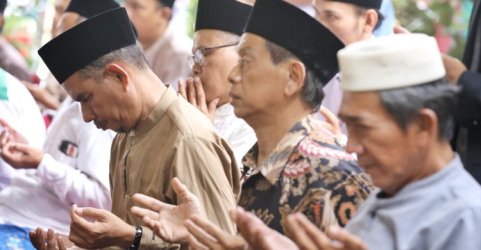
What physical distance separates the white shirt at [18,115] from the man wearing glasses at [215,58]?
4.92 feet

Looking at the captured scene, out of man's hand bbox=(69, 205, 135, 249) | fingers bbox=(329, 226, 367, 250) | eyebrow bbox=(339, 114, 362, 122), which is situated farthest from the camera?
man's hand bbox=(69, 205, 135, 249)

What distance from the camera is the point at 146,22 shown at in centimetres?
598

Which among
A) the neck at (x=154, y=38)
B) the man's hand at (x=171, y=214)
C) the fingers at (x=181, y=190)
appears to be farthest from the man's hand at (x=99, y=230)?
the neck at (x=154, y=38)

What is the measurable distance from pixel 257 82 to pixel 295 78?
5.5 inches

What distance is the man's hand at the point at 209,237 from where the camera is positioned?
1803mm

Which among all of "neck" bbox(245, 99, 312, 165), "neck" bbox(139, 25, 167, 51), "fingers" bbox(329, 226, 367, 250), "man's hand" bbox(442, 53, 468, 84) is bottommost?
"neck" bbox(139, 25, 167, 51)

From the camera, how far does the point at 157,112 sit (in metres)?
2.80

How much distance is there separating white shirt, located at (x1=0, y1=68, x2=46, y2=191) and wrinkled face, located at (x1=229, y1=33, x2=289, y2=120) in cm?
241

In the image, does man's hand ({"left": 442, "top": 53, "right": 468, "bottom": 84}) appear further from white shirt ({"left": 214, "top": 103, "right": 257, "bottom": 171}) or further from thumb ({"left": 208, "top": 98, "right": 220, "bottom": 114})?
thumb ({"left": 208, "top": 98, "right": 220, "bottom": 114})

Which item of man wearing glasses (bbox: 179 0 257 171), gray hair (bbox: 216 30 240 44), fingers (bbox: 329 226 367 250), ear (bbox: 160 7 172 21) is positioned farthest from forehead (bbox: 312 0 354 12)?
fingers (bbox: 329 226 367 250)

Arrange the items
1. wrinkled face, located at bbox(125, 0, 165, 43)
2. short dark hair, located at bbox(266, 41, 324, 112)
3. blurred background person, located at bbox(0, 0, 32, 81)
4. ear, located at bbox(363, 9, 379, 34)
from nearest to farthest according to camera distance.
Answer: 1. short dark hair, located at bbox(266, 41, 324, 112)
2. ear, located at bbox(363, 9, 379, 34)
3. wrinkled face, located at bbox(125, 0, 165, 43)
4. blurred background person, located at bbox(0, 0, 32, 81)

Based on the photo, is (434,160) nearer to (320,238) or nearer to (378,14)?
(320,238)

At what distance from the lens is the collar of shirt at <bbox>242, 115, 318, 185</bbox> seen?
212 cm

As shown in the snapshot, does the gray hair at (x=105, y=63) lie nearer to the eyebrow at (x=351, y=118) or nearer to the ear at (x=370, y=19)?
the eyebrow at (x=351, y=118)
